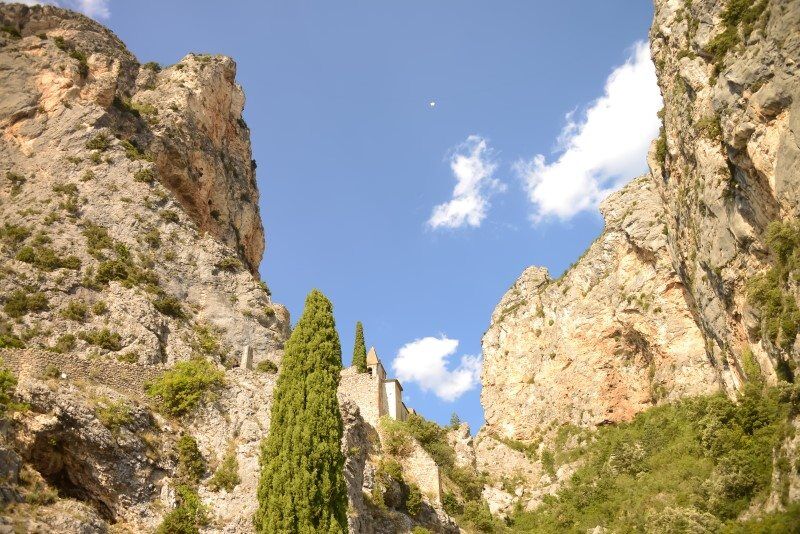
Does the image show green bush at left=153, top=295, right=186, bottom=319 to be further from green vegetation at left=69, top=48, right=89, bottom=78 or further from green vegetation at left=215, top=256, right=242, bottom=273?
green vegetation at left=69, top=48, right=89, bottom=78

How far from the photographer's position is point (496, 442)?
64000 mm

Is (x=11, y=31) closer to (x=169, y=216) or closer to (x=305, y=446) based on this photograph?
(x=169, y=216)

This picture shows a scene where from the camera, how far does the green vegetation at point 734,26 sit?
34.8m

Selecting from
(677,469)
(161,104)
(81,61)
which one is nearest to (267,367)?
(677,469)

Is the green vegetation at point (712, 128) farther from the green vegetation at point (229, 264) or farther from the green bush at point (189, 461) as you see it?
the green bush at point (189, 461)

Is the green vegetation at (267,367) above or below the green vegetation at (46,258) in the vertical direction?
below

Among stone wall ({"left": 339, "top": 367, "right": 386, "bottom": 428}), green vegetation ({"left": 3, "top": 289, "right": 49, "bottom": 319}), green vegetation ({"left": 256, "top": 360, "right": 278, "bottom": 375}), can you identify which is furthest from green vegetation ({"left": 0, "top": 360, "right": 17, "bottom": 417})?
stone wall ({"left": 339, "top": 367, "right": 386, "bottom": 428})

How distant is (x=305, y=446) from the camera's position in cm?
2319

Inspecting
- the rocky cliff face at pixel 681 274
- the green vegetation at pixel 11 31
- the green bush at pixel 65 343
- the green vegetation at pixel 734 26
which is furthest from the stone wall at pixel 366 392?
the green vegetation at pixel 11 31

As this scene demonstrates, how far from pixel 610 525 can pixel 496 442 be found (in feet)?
72.6

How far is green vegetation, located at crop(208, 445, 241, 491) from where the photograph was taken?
79.2ft

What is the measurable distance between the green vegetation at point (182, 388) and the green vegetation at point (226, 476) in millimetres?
3068

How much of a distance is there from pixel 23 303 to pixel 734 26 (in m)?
41.2

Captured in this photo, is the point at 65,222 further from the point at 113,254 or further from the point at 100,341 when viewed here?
the point at 100,341
